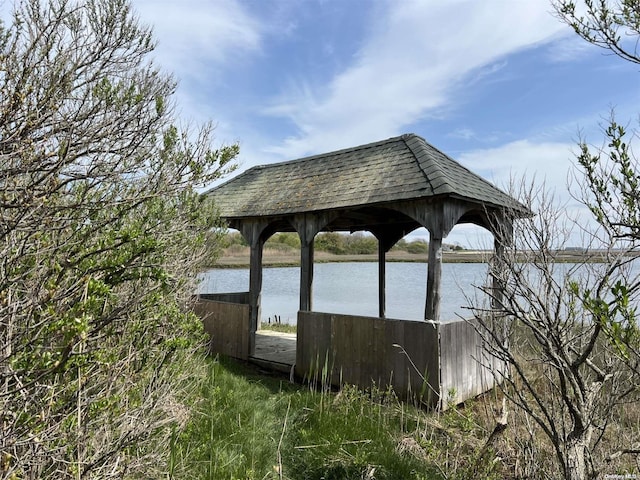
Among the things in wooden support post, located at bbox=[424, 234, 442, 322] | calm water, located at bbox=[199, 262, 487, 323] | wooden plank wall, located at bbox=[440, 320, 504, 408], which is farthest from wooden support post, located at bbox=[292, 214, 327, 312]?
calm water, located at bbox=[199, 262, 487, 323]

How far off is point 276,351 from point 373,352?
118 inches

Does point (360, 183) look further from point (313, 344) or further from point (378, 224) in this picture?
point (313, 344)

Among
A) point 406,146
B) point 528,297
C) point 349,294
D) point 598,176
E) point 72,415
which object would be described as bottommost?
point 349,294

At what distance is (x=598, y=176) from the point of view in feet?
Answer: 9.25

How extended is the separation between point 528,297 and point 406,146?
197 inches

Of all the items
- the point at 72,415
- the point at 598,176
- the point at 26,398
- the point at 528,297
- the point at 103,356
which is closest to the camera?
the point at 26,398

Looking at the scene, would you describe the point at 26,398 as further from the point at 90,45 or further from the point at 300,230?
the point at 300,230

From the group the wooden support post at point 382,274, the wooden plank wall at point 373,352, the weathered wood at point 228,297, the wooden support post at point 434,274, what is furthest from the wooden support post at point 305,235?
the wooden support post at point 382,274

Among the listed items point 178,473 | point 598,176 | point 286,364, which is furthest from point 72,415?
point 286,364

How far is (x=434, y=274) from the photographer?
6.01 metres

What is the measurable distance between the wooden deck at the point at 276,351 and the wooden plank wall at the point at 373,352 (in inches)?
22.2

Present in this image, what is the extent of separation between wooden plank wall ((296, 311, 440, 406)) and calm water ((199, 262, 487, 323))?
6.05 meters

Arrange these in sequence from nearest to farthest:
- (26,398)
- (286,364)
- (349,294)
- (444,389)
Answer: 1. (26,398)
2. (444,389)
3. (286,364)
4. (349,294)

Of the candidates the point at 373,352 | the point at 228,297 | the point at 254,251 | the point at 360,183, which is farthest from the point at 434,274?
the point at 228,297
